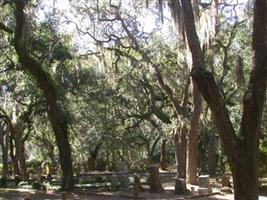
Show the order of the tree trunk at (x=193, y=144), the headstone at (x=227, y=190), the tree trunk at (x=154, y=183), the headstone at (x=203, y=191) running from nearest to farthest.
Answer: the headstone at (x=203, y=191) → the headstone at (x=227, y=190) → the tree trunk at (x=154, y=183) → the tree trunk at (x=193, y=144)

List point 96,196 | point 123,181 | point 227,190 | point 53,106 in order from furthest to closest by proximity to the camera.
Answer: point 123,181 → point 53,106 → point 227,190 → point 96,196

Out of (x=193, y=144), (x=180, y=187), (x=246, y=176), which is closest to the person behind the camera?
(x=246, y=176)

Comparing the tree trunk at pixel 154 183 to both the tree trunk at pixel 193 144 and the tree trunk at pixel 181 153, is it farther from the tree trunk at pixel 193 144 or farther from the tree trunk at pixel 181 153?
the tree trunk at pixel 181 153

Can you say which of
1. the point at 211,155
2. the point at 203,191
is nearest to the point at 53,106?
the point at 203,191

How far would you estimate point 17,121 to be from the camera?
26.7 meters

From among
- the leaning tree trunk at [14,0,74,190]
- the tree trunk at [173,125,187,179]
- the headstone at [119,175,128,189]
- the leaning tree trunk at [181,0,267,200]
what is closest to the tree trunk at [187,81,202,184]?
the tree trunk at [173,125,187,179]

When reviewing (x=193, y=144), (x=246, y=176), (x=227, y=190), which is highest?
(x=193, y=144)

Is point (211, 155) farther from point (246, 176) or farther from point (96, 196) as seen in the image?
point (246, 176)

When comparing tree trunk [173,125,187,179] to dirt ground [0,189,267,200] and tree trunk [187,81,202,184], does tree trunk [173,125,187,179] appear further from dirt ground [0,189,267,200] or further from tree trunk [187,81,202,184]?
dirt ground [0,189,267,200]

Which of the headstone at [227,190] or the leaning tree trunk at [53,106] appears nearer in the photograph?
the leaning tree trunk at [53,106]

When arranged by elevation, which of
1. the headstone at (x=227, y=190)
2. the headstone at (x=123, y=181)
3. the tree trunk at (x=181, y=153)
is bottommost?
the headstone at (x=227, y=190)

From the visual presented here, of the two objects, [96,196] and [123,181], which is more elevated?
[123,181]

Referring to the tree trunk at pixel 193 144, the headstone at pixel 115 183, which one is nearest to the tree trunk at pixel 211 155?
the tree trunk at pixel 193 144

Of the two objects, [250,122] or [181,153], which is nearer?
[250,122]
